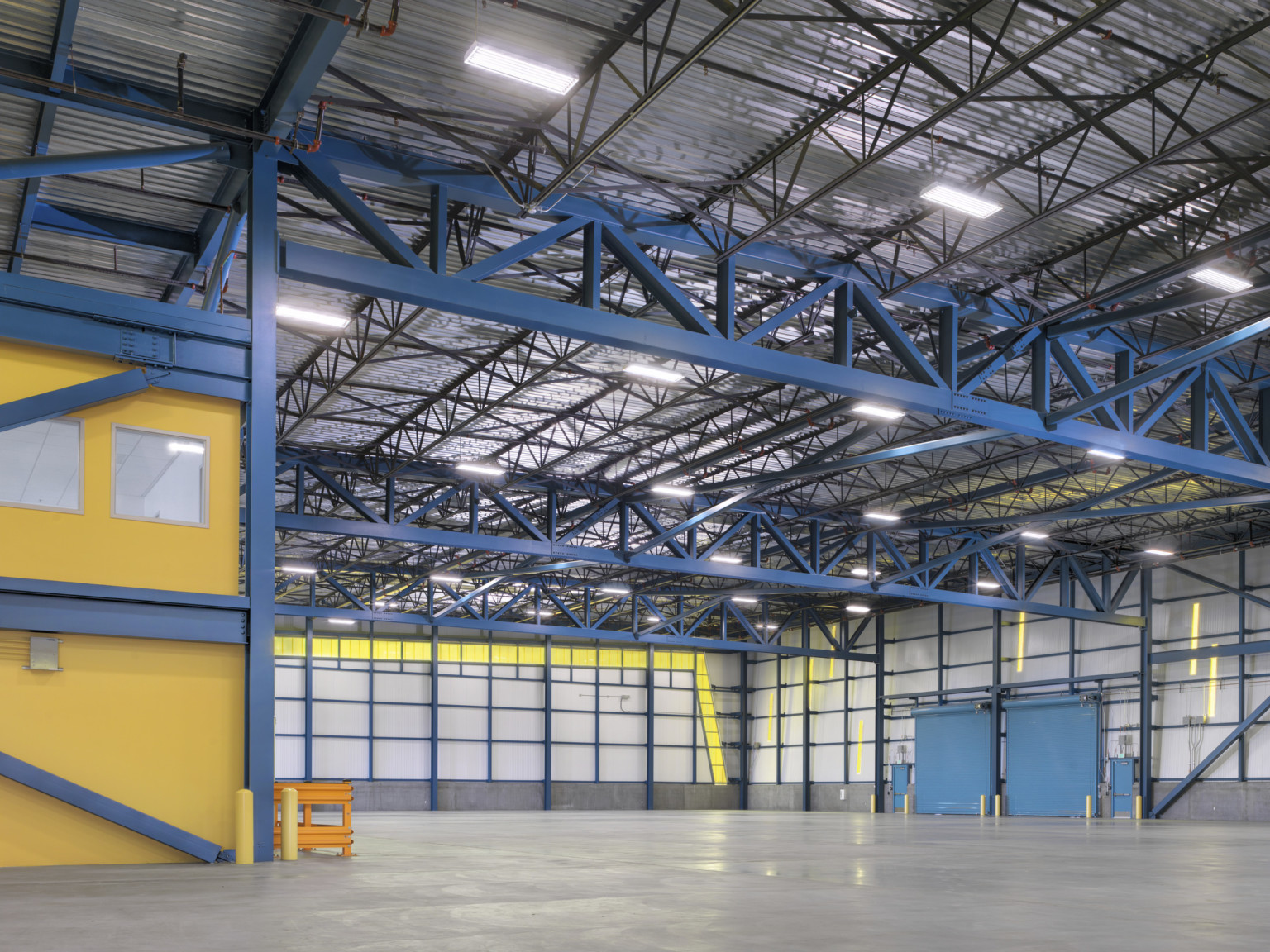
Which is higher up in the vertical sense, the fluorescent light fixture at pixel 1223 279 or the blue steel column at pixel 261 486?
the fluorescent light fixture at pixel 1223 279

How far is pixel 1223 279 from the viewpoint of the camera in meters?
21.8

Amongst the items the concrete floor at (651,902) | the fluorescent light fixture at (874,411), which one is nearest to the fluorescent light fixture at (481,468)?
the fluorescent light fixture at (874,411)

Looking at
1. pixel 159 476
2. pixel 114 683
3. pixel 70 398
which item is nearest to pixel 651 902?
pixel 114 683

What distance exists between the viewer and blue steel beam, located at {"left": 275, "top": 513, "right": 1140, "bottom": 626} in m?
34.3

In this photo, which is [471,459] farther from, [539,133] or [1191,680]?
[1191,680]

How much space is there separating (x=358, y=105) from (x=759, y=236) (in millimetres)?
7276

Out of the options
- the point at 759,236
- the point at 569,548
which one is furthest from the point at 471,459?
the point at 759,236

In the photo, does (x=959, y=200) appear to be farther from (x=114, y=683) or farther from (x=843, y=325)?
(x=114, y=683)

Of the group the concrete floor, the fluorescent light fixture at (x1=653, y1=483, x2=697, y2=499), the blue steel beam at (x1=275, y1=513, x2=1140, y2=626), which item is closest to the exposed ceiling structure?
the blue steel beam at (x1=275, y1=513, x2=1140, y2=626)

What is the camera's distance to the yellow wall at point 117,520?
15281 mm

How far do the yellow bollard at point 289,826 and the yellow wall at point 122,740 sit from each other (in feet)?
2.32

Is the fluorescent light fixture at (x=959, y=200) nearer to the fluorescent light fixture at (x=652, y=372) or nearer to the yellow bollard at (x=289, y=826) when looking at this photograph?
the fluorescent light fixture at (x=652, y=372)

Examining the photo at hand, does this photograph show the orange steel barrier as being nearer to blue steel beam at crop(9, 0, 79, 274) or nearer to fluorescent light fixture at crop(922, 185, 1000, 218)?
blue steel beam at crop(9, 0, 79, 274)

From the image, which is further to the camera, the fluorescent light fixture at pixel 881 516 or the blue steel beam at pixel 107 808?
the fluorescent light fixture at pixel 881 516
